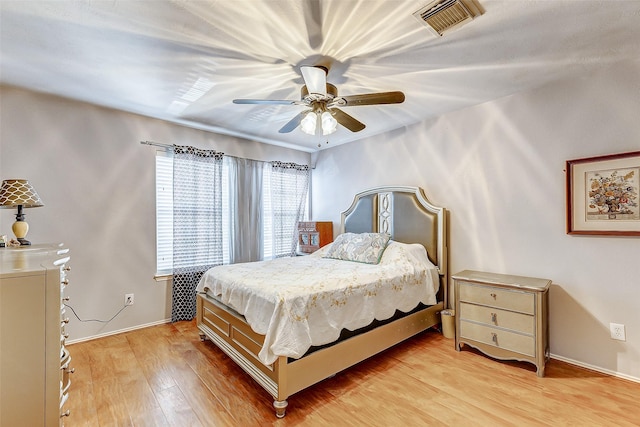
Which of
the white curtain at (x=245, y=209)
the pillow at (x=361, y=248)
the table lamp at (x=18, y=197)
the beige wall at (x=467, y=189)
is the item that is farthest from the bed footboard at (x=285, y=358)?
the table lamp at (x=18, y=197)

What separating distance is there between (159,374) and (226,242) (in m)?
1.93

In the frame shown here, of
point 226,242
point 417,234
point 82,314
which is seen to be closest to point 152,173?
point 226,242

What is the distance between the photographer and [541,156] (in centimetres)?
267

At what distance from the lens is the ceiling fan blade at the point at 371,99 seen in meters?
2.09

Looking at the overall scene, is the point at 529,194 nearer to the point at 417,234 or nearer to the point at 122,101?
the point at 417,234

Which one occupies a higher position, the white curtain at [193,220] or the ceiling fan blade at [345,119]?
the ceiling fan blade at [345,119]

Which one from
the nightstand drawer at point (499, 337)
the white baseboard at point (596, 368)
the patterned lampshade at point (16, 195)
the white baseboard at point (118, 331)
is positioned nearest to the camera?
the patterned lampshade at point (16, 195)

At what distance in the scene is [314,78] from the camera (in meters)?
1.97

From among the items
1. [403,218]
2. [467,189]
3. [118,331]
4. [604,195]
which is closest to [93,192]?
[118,331]

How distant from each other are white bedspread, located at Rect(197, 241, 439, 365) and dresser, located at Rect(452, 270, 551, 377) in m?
0.44

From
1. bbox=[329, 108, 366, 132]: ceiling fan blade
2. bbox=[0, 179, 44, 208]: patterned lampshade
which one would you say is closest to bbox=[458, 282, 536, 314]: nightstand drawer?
bbox=[329, 108, 366, 132]: ceiling fan blade

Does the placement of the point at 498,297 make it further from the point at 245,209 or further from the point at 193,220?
the point at 193,220

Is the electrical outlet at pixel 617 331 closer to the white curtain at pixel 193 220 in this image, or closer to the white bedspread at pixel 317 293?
the white bedspread at pixel 317 293

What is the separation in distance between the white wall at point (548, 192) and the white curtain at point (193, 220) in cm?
210
